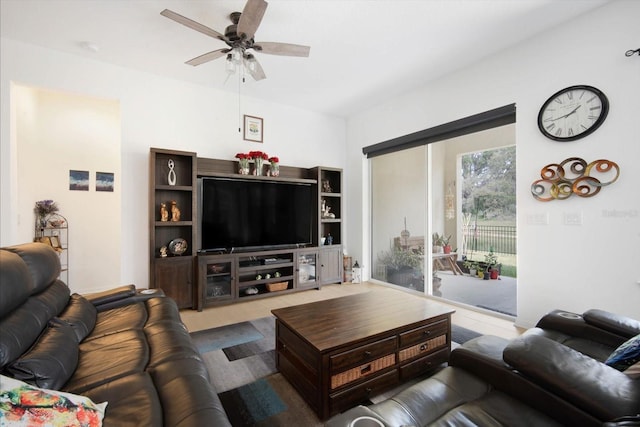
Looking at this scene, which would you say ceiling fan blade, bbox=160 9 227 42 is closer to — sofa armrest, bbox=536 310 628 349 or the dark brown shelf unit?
the dark brown shelf unit

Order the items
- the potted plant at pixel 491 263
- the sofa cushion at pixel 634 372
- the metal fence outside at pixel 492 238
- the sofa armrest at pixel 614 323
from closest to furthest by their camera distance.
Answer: the sofa cushion at pixel 634 372, the sofa armrest at pixel 614 323, the metal fence outside at pixel 492 238, the potted plant at pixel 491 263

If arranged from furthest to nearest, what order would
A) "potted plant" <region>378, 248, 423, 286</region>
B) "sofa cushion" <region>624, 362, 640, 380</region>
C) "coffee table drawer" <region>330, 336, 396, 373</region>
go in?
"potted plant" <region>378, 248, 423, 286</region>
"coffee table drawer" <region>330, 336, 396, 373</region>
"sofa cushion" <region>624, 362, 640, 380</region>

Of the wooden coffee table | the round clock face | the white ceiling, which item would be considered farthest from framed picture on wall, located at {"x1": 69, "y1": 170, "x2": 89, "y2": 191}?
the round clock face

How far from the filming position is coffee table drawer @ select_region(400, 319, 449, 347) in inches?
74.3

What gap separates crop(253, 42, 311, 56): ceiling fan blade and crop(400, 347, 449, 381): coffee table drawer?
2530 mm

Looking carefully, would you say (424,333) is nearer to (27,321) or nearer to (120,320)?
(120,320)

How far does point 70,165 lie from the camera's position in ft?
13.0

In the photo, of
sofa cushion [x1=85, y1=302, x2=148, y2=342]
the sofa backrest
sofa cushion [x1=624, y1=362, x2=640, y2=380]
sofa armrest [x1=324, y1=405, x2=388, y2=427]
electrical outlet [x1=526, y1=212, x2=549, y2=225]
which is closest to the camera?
sofa armrest [x1=324, y1=405, x2=388, y2=427]

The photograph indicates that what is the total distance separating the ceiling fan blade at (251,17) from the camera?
1.89m

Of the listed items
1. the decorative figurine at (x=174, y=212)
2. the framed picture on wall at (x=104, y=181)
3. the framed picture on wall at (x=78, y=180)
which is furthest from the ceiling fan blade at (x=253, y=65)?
the framed picture on wall at (x=78, y=180)

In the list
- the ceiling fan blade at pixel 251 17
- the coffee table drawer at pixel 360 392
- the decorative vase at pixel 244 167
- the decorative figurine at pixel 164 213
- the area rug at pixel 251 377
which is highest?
the ceiling fan blade at pixel 251 17

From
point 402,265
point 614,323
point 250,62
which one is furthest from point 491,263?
point 250,62

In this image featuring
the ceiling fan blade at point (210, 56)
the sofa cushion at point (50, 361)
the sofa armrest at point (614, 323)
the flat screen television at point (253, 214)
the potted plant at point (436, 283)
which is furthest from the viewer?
the potted plant at point (436, 283)

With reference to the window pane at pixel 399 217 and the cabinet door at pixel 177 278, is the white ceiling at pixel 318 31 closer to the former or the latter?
the window pane at pixel 399 217
